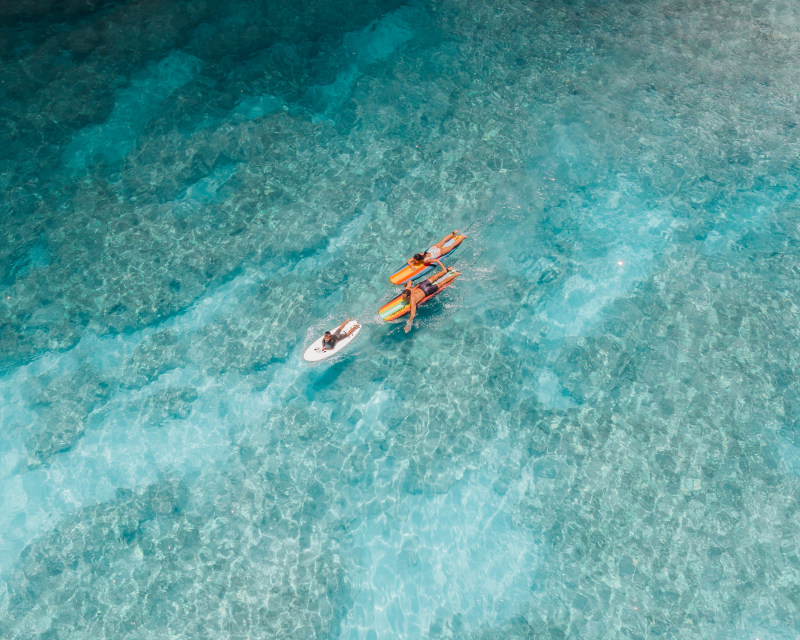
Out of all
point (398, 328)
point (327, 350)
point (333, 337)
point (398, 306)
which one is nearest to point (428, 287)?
point (398, 306)

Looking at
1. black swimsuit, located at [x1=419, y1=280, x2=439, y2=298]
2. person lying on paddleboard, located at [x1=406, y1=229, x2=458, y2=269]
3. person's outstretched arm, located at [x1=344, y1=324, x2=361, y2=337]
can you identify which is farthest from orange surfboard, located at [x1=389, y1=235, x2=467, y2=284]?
person's outstretched arm, located at [x1=344, y1=324, x2=361, y2=337]

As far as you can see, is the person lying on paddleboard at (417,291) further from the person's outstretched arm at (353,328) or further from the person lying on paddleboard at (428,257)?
the person's outstretched arm at (353,328)

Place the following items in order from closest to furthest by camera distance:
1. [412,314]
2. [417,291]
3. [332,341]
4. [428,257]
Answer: [332,341] < [417,291] < [412,314] < [428,257]

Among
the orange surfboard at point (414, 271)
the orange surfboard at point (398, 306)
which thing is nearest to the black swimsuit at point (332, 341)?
the orange surfboard at point (398, 306)

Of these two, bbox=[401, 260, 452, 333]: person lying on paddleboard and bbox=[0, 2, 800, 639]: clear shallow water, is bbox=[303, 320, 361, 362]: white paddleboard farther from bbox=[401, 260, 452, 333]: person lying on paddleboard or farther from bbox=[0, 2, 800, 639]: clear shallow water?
bbox=[401, 260, 452, 333]: person lying on paddleboard

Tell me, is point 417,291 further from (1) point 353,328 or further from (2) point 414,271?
(1) point 353,328

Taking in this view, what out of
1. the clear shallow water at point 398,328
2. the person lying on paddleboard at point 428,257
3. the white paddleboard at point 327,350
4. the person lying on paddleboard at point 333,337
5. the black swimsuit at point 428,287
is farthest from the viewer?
the person lying on paddleboard at point 428,257
